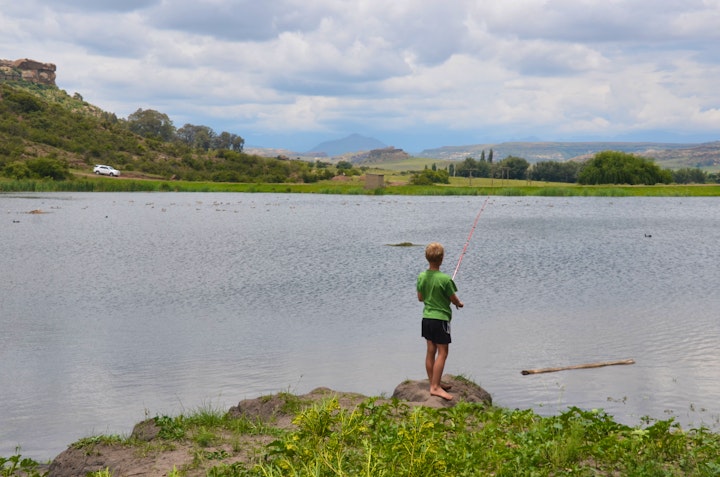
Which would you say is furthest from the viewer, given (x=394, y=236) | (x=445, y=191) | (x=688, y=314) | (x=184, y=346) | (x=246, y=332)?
(x=445, y=191)

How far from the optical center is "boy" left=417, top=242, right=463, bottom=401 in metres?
11.9

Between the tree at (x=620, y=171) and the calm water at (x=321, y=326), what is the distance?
112 m

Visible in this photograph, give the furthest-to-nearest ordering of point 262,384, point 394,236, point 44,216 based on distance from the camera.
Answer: point 44,216
point 394,236
point 262,384

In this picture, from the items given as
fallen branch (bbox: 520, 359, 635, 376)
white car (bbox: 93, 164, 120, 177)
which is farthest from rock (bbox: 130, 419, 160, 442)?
white car (bbox: 93, 164, 120, 177)

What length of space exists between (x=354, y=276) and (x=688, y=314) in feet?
45.5

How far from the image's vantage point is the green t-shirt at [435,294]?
12.0 m

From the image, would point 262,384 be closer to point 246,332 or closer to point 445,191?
point 246,332

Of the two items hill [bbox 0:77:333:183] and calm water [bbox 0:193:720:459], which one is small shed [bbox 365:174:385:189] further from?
calm water [bbox 0:193:720:459]

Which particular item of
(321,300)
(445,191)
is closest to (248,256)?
(321,300)

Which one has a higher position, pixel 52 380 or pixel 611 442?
pixel 611 442

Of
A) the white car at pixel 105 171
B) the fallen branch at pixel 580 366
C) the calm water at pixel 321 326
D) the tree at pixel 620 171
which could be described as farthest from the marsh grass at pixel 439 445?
the white car at pixel 105 171

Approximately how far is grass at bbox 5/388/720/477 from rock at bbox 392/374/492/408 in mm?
905

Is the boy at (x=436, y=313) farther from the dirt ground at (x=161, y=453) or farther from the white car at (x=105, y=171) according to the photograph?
the white car at (x=105, y=171)

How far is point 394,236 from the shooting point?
5297cm
